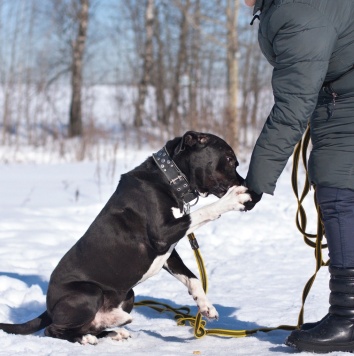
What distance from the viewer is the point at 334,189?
311 cm

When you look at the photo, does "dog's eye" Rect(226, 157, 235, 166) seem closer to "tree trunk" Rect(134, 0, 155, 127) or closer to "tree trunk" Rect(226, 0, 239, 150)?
"tree trunk" Rect(226, 0, 239, 150)

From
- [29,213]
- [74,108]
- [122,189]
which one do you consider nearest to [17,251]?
[29,213]

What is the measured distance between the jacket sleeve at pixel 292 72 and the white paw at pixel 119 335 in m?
1.21

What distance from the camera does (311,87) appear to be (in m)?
2.84

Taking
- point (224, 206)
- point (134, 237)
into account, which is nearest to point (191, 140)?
point (224, 206)

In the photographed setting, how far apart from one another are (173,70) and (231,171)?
66.8ft

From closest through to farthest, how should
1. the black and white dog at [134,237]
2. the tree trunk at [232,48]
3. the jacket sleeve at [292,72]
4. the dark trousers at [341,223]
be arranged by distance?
1. the jacket sleeve at [292,72]
2. the dark trousers at [341,223]
3. the black and white dog at [134,237]
4. the tree trunk at [232,48]

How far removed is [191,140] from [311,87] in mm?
1049

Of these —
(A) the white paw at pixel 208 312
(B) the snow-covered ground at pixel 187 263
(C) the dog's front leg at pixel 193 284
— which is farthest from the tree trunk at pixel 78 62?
(A) the white paw at pixel 208 312

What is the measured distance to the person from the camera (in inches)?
111

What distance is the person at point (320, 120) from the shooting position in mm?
2811

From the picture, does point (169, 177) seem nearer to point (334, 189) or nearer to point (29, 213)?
point (334, 189)

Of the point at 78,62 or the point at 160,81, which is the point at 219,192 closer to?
the point at 160,81

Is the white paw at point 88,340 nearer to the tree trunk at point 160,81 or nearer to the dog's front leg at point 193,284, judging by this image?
the dog's front leg at point 193,284
